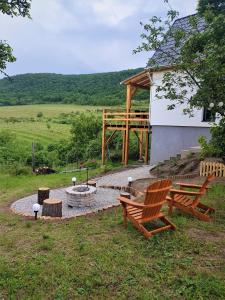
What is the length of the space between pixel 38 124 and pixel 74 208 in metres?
46.7

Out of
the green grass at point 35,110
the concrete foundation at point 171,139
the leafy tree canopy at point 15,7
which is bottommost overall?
the concrete foundation at point 171,139

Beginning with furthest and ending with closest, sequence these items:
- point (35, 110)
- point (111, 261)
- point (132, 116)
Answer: point (35, 110), point (132, 116), point (111, 261)

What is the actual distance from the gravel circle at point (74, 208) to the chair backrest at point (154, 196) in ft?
8.01

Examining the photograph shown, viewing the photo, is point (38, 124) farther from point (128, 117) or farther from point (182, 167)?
point (182, 167)

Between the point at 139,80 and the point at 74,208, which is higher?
the point at 139,80

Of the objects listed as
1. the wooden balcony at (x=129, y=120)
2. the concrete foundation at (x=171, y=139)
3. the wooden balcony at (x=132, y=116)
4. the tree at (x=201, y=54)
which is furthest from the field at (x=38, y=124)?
the tree at (x=201, y=54)

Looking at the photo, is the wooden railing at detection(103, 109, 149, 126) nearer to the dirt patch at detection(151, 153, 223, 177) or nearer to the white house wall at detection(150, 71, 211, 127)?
the white house wall at detection(150, 71, 211, 127)

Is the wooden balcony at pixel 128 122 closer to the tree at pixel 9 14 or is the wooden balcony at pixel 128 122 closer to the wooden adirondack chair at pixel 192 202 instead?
the wooden adirondack chair at pixel 192 202

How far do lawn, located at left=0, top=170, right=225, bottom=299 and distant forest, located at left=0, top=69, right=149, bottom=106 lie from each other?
5314 centimetres

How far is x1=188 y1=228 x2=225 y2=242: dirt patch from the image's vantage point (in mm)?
5234

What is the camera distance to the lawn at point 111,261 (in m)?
3.82

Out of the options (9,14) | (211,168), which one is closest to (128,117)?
(211,168)

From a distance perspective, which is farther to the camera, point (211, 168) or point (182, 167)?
point (182, 167)

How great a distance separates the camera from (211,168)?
11.4 meters
